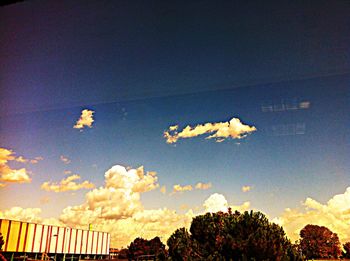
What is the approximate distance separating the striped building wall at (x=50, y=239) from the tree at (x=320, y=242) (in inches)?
336

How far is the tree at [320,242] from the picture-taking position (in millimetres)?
13719

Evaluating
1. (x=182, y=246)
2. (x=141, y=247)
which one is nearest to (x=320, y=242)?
(x=141, y=247)

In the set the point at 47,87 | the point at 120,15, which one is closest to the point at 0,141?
the point at 47,87

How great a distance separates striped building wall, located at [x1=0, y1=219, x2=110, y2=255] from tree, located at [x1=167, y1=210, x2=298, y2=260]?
3726mm

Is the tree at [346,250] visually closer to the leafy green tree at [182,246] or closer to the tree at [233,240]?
the tree at [233,240]

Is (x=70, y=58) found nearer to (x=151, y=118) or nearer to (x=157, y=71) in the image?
(x=157, y=71)

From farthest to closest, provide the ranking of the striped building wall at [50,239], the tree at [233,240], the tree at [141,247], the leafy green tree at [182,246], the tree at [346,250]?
the tree at [141,247], the tree at [346,250], the striped building wall at [50,239], the leafy green tree at [182,246], the tree at [233,240]

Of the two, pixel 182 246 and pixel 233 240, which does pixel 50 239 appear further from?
pixel 233 240

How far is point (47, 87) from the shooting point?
2994 mm

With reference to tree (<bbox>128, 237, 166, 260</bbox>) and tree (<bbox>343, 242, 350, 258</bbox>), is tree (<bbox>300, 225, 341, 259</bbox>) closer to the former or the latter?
tree (<bbox>343, 242, 350, 258</bbox>)

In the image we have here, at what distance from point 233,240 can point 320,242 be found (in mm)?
10124

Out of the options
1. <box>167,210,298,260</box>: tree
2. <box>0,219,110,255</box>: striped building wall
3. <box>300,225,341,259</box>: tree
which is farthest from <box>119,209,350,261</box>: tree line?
<box>300,225,341,259</box>: tree

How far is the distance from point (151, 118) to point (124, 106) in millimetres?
924

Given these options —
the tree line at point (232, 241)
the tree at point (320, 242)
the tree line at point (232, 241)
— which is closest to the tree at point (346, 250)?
the tree at point (320, 242)
